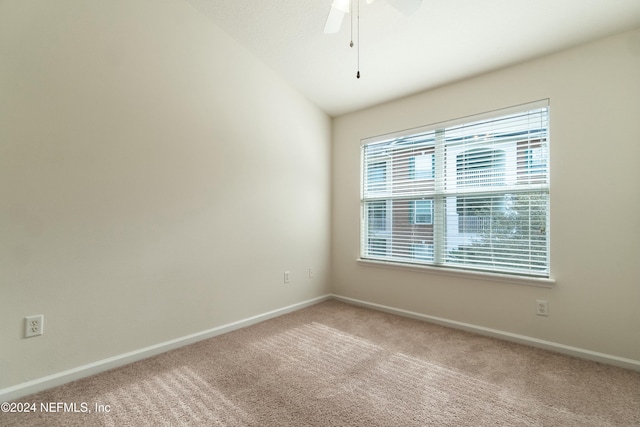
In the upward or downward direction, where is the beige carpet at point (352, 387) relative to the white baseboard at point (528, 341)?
downward

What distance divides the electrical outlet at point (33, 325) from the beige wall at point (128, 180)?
36 millimetres

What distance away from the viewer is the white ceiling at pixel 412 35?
214 centimetres

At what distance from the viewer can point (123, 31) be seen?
7.18ft

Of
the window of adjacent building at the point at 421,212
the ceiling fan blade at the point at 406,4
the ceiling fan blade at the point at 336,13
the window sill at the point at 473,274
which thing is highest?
the ceiling fan blade at the point at 336,13

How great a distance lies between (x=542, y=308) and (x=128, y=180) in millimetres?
3481

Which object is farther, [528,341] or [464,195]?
[464,195]

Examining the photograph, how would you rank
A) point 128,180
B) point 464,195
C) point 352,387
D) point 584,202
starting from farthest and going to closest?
1. point 464,195
2. point 584,202
3. point 128,180
4. point 352,387

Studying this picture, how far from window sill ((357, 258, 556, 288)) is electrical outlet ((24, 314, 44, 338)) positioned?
293cm

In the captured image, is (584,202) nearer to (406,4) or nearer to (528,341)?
(528,341)

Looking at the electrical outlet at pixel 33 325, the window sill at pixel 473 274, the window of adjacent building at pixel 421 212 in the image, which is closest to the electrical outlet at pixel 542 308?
the window sill at pixel 473 274

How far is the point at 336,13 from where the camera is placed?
1817 millimetres

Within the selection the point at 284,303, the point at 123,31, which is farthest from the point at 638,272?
the point at 123,31

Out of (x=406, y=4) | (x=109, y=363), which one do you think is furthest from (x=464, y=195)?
(x=109, y=363)

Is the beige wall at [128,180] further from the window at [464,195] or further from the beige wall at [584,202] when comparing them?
the beige wall at [584,202]
